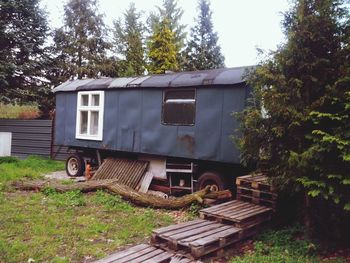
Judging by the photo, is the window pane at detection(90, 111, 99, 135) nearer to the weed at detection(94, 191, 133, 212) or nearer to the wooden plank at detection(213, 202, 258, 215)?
the weed at detection(94, 191, 133, 212)

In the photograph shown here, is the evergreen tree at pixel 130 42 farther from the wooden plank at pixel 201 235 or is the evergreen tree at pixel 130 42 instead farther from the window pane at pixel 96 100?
the wooden plank at pixel 201 235

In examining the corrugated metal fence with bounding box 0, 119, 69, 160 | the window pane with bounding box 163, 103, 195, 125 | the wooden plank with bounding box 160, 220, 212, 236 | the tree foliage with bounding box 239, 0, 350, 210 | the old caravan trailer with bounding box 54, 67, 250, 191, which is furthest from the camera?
the corrugated metal fence with bounding box 0, 119, 69, 160

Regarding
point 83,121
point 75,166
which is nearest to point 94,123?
point 83,121

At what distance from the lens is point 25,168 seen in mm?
11266

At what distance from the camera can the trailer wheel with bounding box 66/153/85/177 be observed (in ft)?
34.5

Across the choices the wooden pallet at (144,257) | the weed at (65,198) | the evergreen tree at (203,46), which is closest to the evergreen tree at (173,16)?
the evergreen tree at (203,46)

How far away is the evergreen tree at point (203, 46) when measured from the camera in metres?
26.6

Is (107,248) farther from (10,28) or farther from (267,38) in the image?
(10,28)

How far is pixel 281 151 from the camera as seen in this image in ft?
15.6

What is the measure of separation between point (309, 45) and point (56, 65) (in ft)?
51.3

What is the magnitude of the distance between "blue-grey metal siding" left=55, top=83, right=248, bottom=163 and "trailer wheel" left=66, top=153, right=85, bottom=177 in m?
0.52

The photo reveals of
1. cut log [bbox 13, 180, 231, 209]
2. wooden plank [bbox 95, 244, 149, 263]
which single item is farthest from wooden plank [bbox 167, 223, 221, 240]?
cut log [bbox 13, 180, 231, 209]

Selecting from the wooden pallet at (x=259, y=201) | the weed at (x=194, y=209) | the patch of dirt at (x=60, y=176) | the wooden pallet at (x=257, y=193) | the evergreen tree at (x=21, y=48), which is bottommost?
the weed at (x=194, y=209)

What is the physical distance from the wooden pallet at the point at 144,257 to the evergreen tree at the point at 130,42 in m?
17.6
